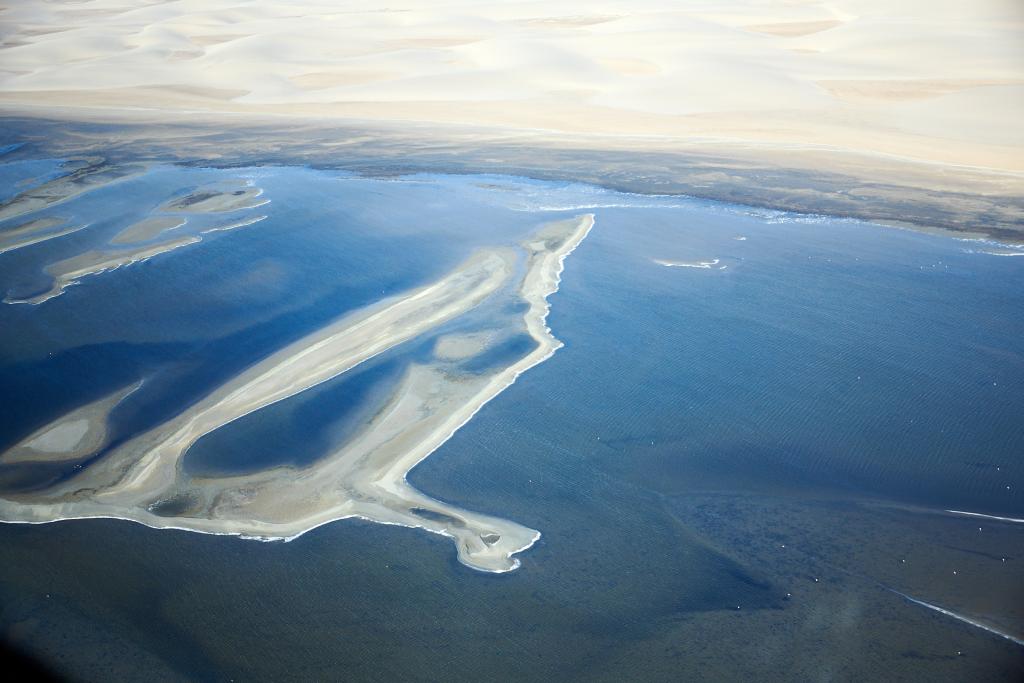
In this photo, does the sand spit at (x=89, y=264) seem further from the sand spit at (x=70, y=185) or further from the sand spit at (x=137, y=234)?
the sand spit at (x=70, y=185)

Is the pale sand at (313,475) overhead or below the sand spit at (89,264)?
below

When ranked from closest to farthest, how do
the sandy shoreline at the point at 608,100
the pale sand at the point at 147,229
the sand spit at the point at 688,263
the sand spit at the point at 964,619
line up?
the sand spit at the point at 964,619 → the sand spit at the point at 688,263 → the pale sand at the point at 147,229 → the sandy shoreline at the point at 608,100

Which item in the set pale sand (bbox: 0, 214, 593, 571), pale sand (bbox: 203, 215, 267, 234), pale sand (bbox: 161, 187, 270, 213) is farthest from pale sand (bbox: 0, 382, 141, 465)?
pale sand (bbox: 161, 187, 270, 213)

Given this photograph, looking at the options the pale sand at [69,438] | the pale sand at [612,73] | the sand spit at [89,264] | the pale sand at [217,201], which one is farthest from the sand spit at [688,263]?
the pale sand at [69,438]

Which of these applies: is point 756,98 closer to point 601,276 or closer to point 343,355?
point 601,276

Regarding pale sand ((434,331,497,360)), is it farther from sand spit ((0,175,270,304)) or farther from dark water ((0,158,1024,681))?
sand spit ((0,175,270,304))

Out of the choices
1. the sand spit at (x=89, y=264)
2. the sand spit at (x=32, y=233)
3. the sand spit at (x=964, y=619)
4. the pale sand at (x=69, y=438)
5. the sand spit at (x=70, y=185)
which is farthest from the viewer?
the sand spit at (x=70, y=185)

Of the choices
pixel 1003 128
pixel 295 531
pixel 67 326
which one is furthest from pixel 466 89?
pixel 295 531

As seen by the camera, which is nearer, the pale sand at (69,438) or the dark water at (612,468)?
the dark water at (612,468)
